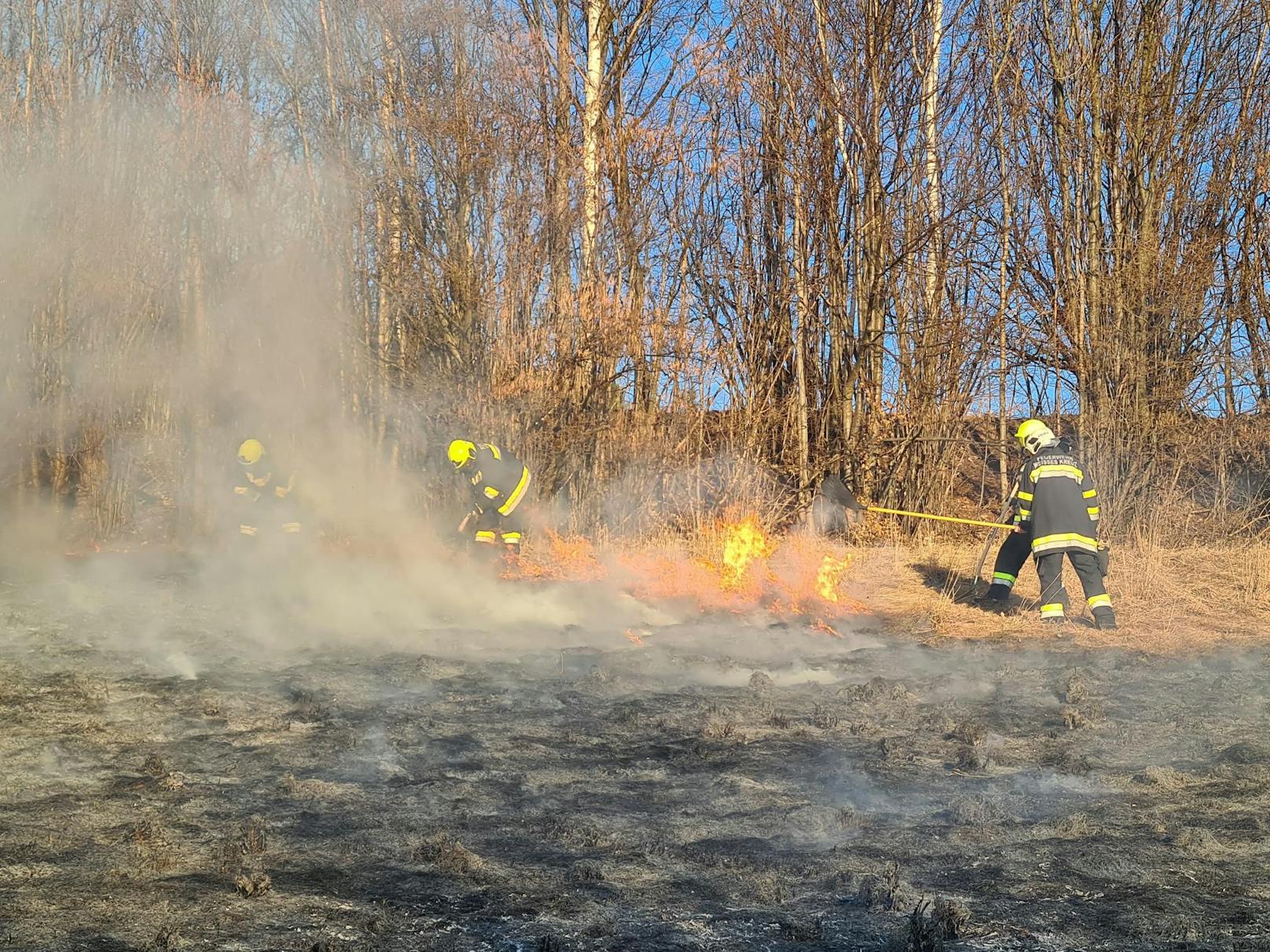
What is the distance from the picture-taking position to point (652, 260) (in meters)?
14.7

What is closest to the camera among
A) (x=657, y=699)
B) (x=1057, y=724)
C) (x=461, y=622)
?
(x=1057, y=724)

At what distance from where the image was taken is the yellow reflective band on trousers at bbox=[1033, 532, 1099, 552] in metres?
9.29

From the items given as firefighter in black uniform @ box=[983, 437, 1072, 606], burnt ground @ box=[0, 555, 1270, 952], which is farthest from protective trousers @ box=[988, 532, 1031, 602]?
burnt ground @ box=[0, 555, 1270, 952]

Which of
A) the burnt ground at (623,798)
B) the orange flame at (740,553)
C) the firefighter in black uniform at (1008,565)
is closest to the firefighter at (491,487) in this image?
the orange flame at (740,553)

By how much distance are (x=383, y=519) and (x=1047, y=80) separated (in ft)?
34.9

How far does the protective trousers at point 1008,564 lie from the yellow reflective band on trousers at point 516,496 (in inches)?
186

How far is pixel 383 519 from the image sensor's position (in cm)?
1484

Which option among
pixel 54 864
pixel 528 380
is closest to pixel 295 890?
pixel 54 864

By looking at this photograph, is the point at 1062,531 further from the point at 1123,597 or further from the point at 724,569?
the point at 724,569

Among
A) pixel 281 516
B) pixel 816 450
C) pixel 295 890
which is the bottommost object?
pixel 295 890

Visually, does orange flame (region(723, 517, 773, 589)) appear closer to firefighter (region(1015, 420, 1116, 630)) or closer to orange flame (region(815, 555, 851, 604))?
orange flame (region(815, 555, 851, 604))

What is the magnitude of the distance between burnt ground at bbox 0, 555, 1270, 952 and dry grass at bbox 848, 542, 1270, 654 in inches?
34.6

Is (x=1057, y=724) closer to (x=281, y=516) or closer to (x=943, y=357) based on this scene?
(x=943, y=357)

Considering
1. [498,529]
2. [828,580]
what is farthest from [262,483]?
[828,580]
